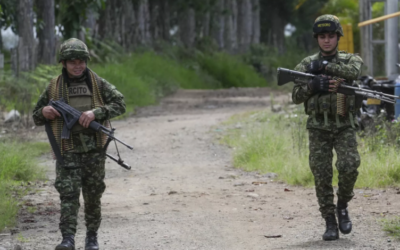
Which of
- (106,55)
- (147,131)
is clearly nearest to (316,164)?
(147,131)

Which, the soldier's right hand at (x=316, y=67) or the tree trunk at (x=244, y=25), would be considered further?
Result: the tree trunk at (x=244, y=25)

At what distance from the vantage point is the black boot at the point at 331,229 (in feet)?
20.1

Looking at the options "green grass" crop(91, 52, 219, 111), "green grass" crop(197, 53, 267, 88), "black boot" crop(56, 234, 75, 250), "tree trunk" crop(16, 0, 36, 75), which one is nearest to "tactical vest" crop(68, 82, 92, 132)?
"black boot" crop(56, 234, 75, 250)

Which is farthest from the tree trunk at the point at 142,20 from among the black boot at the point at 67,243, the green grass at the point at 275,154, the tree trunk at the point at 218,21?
the black boot at the point at 67,243

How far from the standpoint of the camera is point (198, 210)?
7.83 metres

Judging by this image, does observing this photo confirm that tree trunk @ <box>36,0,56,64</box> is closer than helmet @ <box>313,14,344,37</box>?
No

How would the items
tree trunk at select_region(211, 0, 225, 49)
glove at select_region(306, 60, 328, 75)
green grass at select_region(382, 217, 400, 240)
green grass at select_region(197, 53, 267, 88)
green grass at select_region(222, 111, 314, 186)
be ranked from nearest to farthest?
green grass at select_region(382, 217, 400, 240), glove at select_region(306, 60, 328, 75), green grass at select_region(222, 111, 314, 186), green grass at select_region(197, 53, 267, 88), tree trunk at select_region(211, 0, 225, 49)

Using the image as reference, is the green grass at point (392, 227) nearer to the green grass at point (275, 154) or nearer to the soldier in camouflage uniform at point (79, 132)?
the soldier in camouflage uniform at point (79, 132)

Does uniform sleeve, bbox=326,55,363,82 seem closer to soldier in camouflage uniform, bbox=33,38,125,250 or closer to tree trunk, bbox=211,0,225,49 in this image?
soldier in camouflage uniform, bbox=33,38,125,250

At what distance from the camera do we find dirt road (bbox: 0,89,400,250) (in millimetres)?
6340

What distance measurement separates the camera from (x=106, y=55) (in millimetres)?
25766

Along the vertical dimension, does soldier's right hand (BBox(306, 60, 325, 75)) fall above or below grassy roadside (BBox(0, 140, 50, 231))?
above

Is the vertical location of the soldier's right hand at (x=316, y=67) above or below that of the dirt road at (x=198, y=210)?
above

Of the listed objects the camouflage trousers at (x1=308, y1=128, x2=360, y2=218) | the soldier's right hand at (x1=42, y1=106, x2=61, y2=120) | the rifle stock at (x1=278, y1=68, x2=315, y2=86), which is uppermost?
the rifle stock at (x1=278, y1=68, x2=315, y2=86)
